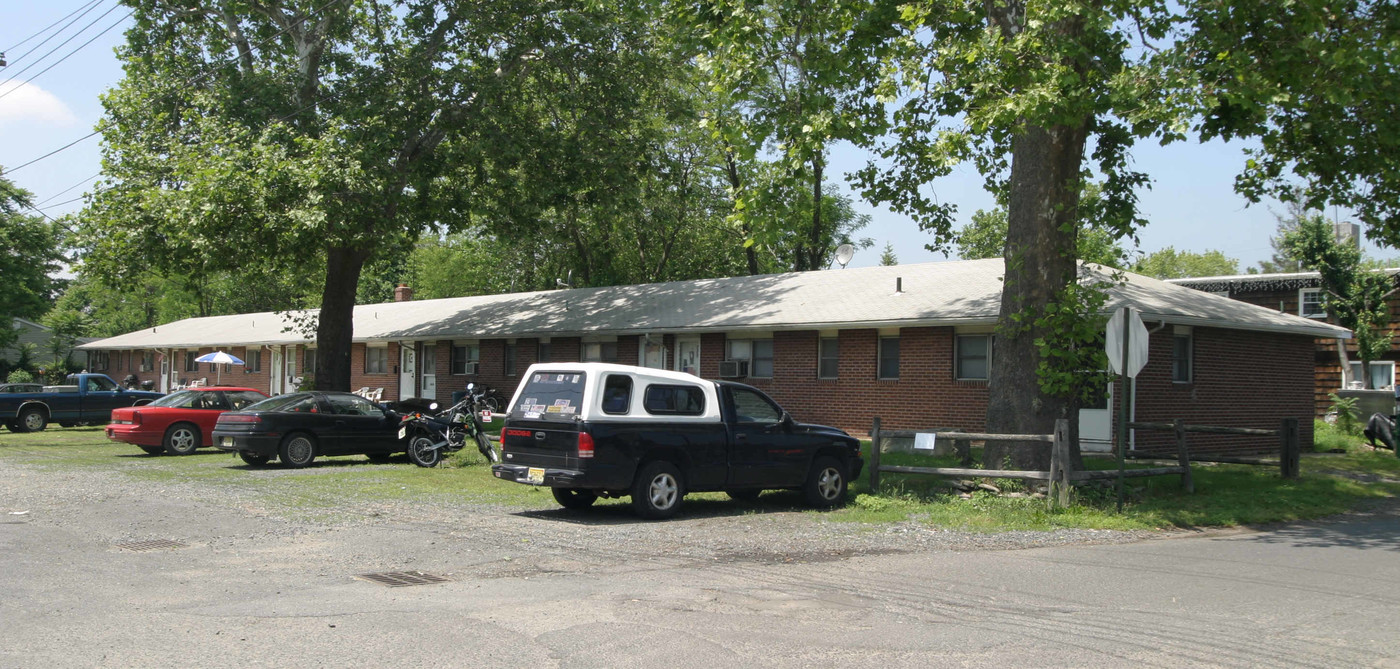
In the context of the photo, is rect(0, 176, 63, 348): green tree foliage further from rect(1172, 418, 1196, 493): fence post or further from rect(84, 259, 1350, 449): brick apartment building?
rect(1172, 418, 1196, 493): fence post

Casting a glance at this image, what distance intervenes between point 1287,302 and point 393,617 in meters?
36.1

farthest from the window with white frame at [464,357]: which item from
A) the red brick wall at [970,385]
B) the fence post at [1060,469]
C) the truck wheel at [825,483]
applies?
the fence post at [1060,469]

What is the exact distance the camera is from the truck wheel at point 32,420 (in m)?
29.1

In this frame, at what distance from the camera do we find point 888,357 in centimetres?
2445

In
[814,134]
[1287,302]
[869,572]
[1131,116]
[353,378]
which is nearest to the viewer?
[869,572]

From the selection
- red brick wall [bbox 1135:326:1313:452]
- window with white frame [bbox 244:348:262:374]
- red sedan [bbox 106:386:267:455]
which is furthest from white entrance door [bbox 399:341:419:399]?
red brick wall [bbox 1135:326:1313:452]

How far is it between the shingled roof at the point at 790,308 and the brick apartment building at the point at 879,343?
67 millimetres

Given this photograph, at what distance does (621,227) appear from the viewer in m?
45.1

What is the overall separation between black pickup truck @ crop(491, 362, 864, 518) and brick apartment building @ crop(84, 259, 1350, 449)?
3814 mm

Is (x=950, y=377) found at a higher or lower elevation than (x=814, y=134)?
lower

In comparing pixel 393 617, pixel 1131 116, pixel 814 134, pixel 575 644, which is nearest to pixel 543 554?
pixel 393 617

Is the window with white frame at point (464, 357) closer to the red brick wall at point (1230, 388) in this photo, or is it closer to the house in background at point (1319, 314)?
the red brick wall at point (1230, 388)

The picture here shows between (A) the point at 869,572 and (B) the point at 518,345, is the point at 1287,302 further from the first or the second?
(A) the point at 869,572

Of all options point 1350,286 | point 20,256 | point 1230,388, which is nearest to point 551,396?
point 1230,388
